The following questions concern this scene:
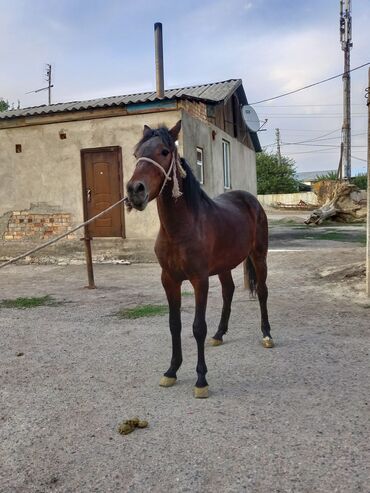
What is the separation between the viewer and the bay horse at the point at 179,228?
9.43 feet

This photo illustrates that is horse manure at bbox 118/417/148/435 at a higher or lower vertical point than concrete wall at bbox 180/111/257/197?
lower

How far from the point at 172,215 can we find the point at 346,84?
25.5m

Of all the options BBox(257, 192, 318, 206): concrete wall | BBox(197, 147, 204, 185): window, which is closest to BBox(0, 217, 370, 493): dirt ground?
BBox(197, 147, 204, 185): window

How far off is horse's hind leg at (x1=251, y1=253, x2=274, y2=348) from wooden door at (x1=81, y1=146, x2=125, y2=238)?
21.4 feet

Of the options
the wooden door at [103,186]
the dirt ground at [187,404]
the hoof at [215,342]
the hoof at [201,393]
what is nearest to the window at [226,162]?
the wooden door at [103,186]

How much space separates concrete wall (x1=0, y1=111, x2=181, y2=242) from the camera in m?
10.4

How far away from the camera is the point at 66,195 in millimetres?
11102

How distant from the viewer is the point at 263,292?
14.6 feet

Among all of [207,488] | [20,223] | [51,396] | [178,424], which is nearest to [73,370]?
[51,396]

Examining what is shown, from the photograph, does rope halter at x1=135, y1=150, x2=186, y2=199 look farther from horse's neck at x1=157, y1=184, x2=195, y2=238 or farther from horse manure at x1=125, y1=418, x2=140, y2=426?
horse manure at x1=125, y1=418, x2=140, y2=426

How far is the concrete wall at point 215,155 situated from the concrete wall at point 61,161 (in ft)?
2.69

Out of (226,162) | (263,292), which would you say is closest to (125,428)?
(263,292)

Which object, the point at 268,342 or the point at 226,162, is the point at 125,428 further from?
the point at 226,162

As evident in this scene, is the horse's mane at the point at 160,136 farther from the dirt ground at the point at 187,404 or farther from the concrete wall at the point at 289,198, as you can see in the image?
the concrete wall at the point at 289,198
